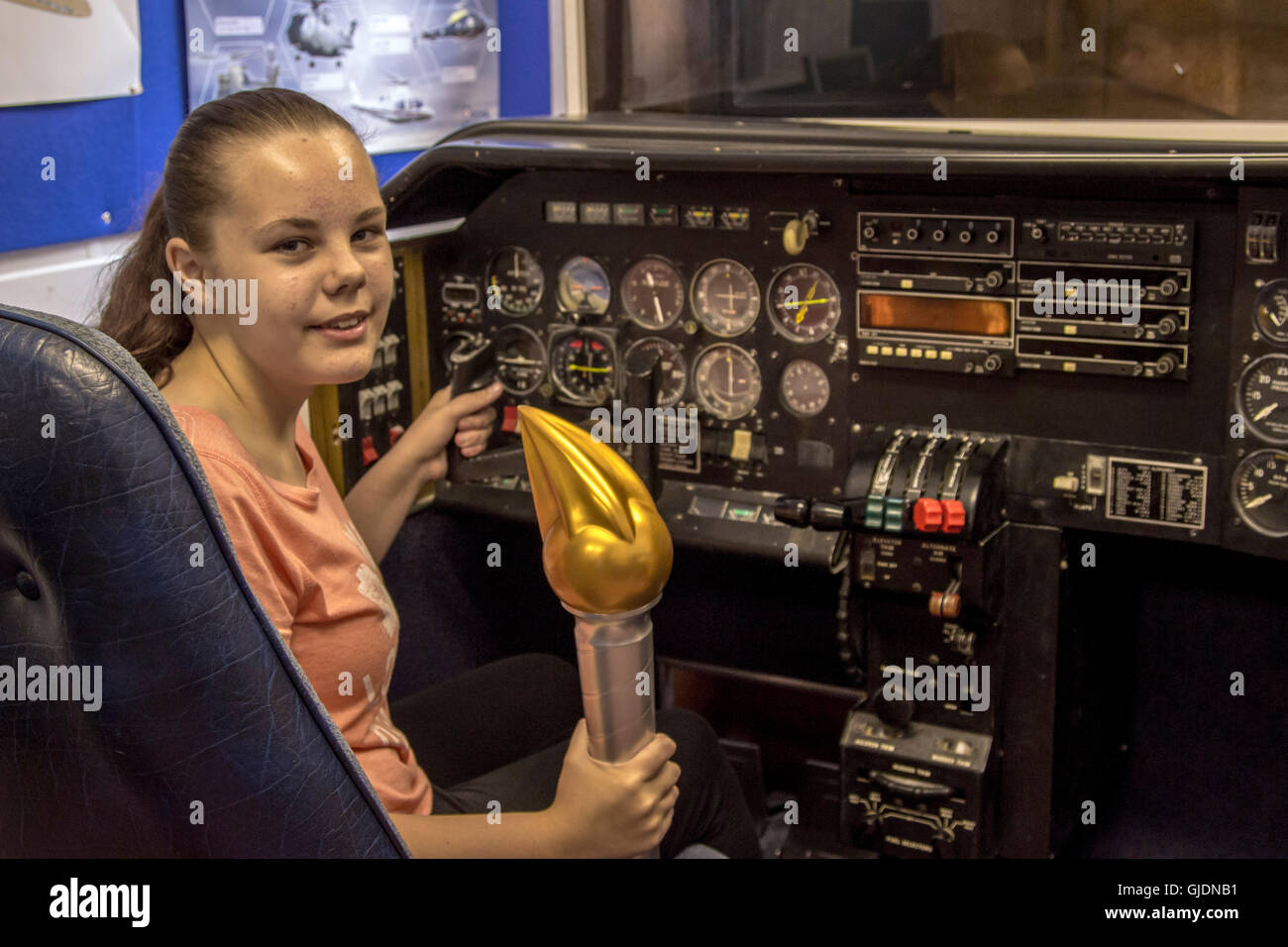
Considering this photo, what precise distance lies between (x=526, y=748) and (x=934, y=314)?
0.93 metres

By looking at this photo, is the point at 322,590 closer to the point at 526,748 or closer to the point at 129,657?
the point at 129,657

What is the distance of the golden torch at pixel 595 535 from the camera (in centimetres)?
92

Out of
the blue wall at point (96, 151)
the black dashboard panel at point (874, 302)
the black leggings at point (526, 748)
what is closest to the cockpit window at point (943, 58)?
the black dashboard panel at point (874, 302)

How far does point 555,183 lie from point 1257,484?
1275mm

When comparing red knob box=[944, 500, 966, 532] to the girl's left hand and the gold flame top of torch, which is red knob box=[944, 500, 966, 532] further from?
the gold flame top of torch

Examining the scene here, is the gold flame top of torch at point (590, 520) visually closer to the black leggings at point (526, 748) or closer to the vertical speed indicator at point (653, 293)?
the black leggings at point (526, 748)

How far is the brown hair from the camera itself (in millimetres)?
1312

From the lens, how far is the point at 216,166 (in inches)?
51.4

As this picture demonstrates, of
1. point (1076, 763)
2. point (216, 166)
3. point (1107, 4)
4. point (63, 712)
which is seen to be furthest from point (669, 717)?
point (1107, 4)

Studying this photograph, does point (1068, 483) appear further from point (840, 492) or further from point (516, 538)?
point (516, 538)

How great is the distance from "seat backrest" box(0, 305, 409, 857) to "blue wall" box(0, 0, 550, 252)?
1.44 metres

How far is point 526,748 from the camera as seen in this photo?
6.52 feet

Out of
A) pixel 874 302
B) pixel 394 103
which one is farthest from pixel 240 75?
pixel 874 302

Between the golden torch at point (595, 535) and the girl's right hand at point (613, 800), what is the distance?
0.15m
